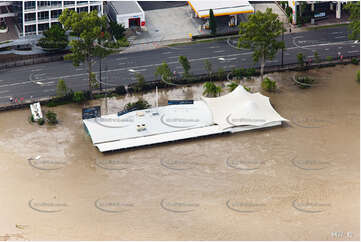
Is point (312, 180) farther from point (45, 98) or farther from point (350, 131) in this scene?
point (45, 98)

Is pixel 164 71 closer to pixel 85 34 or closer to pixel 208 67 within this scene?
pixel 208 67

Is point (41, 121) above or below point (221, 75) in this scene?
below

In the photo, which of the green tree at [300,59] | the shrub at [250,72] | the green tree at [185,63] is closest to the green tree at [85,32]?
the green tree at [185,63]

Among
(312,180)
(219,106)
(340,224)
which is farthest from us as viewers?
(219,106)

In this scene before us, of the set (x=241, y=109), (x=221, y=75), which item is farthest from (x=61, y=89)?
(x=241, y=109)

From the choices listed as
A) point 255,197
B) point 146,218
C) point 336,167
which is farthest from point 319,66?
point 146,218

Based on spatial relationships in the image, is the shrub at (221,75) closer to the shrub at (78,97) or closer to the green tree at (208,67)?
the green tree at (208,67)
